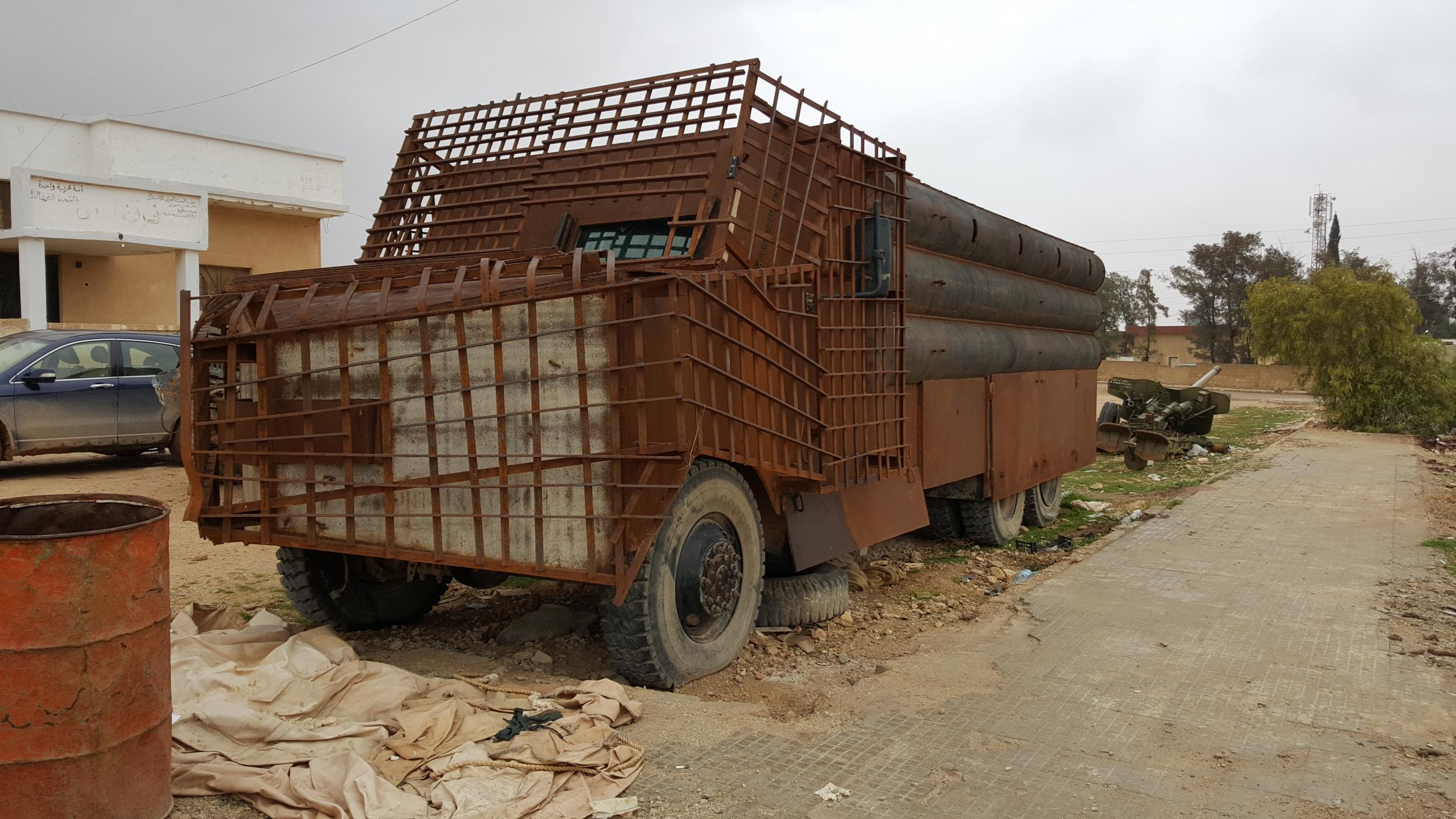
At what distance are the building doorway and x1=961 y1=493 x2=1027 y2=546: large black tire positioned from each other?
54.7 feet

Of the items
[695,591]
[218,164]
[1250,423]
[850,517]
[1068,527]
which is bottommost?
[1068,527]

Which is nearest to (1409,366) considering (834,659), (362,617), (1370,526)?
Result: (1370,526)

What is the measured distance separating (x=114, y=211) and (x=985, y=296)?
53.4 feet

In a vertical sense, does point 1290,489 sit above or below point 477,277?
below

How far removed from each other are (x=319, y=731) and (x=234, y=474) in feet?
5.70

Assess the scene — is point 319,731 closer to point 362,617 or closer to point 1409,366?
point 362,617

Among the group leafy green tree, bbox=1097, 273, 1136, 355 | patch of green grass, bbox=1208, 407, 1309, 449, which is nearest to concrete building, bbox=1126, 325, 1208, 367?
leafy green tree, bbox=1097, 273, 1136, 355

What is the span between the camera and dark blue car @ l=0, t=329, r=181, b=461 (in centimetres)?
1062

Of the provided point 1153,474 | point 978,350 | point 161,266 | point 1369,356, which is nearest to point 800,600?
point 978,350

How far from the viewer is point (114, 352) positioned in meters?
11.5

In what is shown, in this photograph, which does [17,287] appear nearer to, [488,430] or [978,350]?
[978,350]

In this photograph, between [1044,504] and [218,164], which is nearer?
[1044,504]

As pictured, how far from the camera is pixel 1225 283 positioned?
59875mm

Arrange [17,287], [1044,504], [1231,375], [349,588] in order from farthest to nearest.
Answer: [1231,375]
[17,287]
[1044,504]
[349,588]
